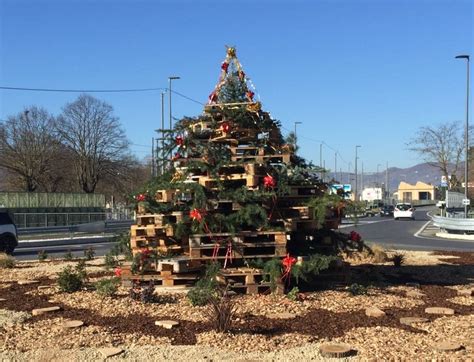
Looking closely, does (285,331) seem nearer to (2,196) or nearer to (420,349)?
(420,349)

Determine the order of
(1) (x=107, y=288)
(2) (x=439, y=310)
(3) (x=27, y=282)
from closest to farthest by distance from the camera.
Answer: (2) (x=439, y=310) < (1) (x=107, y=288) < (3) (x=27, y=282)

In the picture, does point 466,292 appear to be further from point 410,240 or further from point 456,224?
point 456,224

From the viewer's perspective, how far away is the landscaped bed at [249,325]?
5.86 m

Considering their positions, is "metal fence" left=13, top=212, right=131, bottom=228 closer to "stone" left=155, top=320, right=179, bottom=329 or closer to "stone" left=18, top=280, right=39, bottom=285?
"stone" left=18, top=280, right=39, bottom=285

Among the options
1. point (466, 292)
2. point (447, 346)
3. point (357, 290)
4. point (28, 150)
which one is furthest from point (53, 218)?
point (447, 346)

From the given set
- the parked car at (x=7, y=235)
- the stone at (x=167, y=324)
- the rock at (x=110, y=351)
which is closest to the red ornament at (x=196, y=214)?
the stone at (x=167, y=324)

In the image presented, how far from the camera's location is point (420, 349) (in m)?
5.90

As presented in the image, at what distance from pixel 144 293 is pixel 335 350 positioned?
3393 mm

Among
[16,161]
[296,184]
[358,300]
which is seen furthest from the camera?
[16,161]

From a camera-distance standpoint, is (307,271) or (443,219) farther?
(443,219)

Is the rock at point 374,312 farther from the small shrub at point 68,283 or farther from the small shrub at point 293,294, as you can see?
the small shrub at point 68,283

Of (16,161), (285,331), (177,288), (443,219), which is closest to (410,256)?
(177,288)

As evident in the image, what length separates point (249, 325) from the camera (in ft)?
22.5

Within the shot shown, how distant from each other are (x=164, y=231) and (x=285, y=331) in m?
3.38
